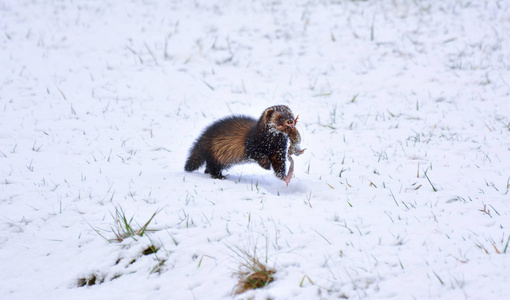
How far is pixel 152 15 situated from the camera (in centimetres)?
1359

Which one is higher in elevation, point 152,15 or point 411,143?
point 152,15

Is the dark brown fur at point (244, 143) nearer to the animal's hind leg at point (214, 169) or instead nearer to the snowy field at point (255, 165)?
the animal's hind leg at point (214, 169)

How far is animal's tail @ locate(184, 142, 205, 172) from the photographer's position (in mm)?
5629

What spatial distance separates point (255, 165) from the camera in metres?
6.61

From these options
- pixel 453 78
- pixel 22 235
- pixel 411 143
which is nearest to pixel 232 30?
pixel 453 78

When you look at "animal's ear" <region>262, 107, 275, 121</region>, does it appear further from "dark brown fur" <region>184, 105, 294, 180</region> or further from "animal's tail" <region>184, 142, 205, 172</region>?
"animal's tail" <region>184, 142, 205, 172</region>

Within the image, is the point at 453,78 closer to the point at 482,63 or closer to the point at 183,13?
the point at 482,63

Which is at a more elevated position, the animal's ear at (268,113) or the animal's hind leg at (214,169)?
the animal's ear at (268,113)

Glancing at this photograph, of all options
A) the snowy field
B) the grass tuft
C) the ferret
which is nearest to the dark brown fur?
the ferret

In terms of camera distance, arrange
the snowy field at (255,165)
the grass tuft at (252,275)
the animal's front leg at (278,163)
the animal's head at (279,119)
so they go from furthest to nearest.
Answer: the animal's front leg at (278,163) → the animal's head at (279,119) → the snowy field at (255,165) → the grass tuft at (252,275)

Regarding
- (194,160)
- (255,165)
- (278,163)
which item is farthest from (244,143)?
(255,165)

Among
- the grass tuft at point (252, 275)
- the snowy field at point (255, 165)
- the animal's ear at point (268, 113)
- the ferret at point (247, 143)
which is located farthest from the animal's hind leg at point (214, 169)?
the grass tuft at point (252, 275)

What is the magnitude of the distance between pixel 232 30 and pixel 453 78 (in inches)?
→ 250

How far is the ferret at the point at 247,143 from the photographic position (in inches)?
198
